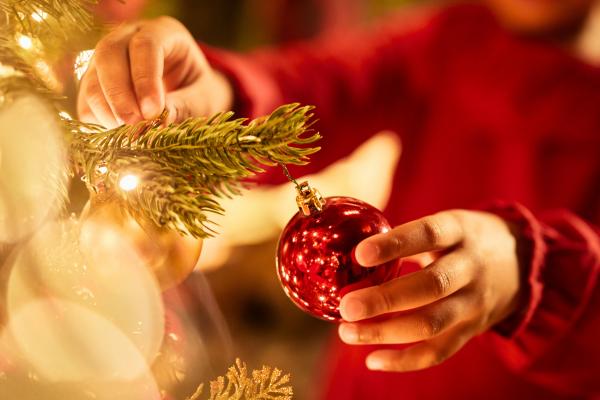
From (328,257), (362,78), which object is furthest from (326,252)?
(362,78)

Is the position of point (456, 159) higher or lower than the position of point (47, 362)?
lower

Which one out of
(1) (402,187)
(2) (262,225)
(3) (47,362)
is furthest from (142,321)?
(1) (402,187)

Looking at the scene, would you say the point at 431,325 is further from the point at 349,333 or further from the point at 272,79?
the point at 272,79

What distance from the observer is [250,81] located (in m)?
0.54

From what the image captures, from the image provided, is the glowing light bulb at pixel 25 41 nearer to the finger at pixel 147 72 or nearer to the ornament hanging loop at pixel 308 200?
the finger at pixel 147 72

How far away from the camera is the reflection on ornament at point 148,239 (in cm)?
32

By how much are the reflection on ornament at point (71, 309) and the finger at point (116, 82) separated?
0.26 feet

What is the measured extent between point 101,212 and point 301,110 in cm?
14

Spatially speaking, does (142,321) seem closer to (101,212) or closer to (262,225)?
(101,212)

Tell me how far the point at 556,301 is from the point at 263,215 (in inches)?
26.5

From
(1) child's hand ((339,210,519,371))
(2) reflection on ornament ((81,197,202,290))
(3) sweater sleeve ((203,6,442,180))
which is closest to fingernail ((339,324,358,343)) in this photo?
(1) child's hand ((339,210,519,371))

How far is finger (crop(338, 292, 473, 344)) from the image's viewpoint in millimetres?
359

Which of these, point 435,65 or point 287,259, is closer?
point 287,259

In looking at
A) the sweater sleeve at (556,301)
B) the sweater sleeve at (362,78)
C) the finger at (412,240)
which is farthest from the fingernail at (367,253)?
the sweater sleeve at (362,78)
